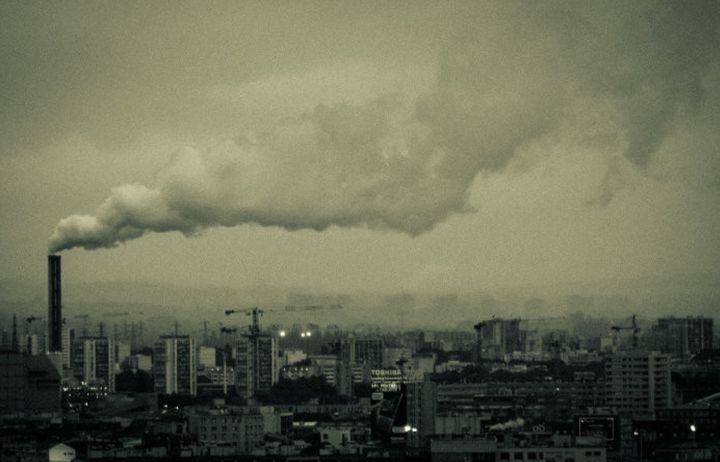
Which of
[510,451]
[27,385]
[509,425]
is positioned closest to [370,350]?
[27,385]

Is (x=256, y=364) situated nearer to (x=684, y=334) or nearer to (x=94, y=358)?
(x=94, y=358)

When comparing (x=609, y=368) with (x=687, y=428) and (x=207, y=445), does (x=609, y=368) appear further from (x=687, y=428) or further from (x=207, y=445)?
(x=207, y=445)

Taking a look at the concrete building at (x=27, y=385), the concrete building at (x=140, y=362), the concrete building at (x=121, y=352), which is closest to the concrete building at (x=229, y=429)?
the concrete building at (x=27, y=385)

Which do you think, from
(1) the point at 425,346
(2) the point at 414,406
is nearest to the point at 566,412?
(2) the point at 414,406

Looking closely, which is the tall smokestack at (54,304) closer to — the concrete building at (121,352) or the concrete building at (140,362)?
the concrete building at (140,362)

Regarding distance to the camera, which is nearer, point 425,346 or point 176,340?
point 176,340
